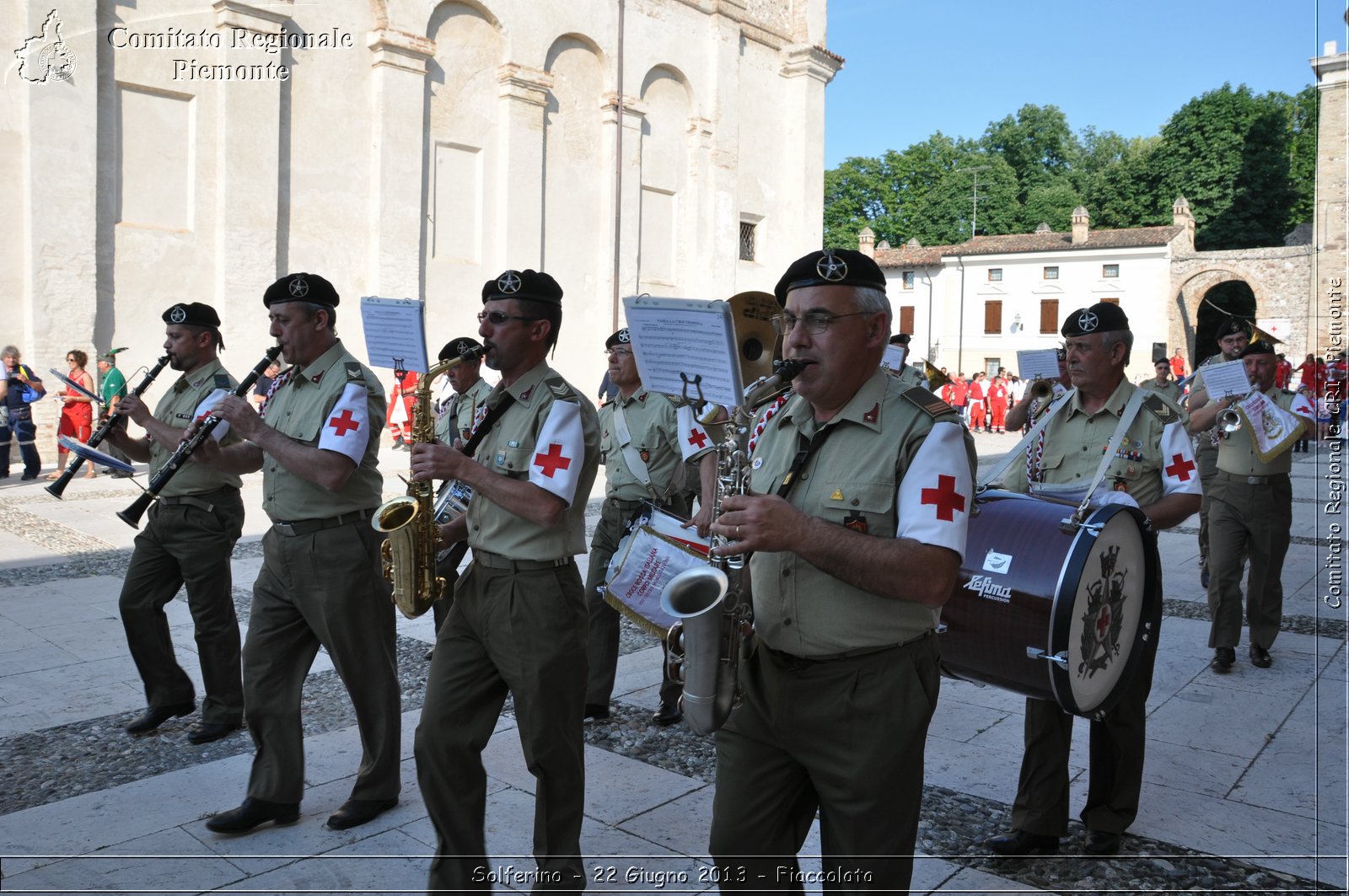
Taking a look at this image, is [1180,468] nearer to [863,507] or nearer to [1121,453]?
[1121,453]

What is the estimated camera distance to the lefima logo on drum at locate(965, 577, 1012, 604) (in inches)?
141

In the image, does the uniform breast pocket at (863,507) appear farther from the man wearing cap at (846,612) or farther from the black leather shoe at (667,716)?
the black leather shoe at (667,716)

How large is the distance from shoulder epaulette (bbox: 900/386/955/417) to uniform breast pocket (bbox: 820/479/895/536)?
0.73 ft

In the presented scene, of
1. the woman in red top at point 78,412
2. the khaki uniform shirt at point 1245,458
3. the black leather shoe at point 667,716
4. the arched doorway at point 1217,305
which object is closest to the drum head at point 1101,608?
the black leather shoe at point 667,716

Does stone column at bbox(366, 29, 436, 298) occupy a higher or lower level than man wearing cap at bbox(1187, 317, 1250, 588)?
higher

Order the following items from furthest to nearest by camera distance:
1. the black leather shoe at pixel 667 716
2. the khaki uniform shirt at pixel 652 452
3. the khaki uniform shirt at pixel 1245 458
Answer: the khaki uniform shirt at pixel 1245 458, the khaki uniform shirt at pixel 652 452, the black leather shoe at pixel 667 716

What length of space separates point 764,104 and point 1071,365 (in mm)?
27186

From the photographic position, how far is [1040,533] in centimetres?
361

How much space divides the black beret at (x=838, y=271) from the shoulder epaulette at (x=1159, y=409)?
95.4 inches

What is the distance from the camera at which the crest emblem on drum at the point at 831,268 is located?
2547mm

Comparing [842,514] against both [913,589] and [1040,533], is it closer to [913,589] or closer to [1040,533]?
[913,589]

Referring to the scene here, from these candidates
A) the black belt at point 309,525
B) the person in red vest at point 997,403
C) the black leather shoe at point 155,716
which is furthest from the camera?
the person in red vest at point 997,403

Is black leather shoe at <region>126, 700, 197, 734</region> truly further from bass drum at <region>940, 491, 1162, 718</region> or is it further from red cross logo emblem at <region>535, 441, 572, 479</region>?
bass drum at <region>940, 491, 1162, 718</region>

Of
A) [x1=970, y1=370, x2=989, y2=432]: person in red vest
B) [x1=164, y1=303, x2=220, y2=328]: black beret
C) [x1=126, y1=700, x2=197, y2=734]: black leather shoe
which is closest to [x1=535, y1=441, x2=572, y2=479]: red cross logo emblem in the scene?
[x1=164, y1=303, x2=220, y2=328]: black beret
